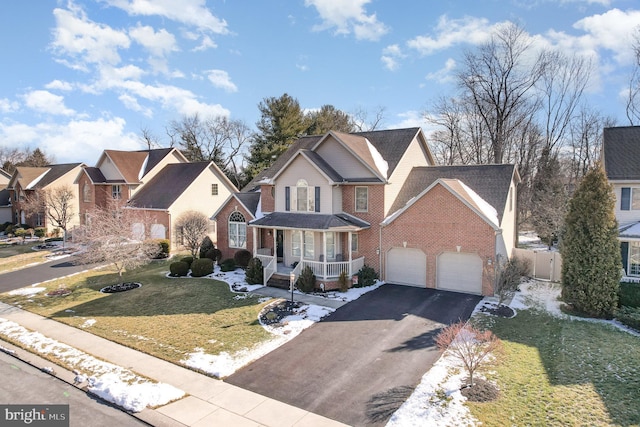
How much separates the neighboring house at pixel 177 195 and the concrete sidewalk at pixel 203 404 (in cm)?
1881

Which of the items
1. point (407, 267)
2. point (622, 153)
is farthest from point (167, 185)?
point (622, 153)

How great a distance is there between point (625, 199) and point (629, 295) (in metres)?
6.83

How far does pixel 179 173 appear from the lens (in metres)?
35.1

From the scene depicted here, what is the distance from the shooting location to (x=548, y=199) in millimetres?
33875

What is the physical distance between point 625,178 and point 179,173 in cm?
3215

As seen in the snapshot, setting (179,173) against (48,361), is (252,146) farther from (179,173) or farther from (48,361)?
(48,361)

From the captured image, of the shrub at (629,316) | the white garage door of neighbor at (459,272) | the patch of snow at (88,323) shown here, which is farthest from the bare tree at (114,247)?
the shrub at (629,316)

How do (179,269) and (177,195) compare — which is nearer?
(179,269)

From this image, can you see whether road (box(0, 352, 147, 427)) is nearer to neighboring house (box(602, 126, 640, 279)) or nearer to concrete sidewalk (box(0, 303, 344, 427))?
concrete sidewalk (box(0, 303, 344, 427))

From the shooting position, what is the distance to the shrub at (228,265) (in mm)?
24703

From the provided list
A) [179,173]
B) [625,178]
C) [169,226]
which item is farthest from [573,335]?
[179,173]

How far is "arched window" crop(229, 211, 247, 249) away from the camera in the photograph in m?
25.9

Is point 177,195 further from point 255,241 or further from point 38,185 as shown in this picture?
point 38,185

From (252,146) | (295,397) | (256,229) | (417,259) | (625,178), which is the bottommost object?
(295,397)
